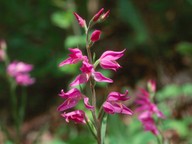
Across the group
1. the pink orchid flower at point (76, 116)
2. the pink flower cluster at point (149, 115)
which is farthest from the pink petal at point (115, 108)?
the pink flower cluster at point (149, 115)

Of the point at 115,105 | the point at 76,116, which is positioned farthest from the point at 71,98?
the point at 115,105

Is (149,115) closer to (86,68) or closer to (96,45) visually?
(86,68)

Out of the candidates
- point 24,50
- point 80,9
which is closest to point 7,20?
point 24,50

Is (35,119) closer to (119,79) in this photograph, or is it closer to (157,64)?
(119,79)

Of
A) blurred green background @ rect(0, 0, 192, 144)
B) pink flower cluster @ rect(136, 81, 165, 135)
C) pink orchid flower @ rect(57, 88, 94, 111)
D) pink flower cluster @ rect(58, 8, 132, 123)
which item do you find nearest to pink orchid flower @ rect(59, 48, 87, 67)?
pink flower cluster @ rect(58, 8, 132, 123)

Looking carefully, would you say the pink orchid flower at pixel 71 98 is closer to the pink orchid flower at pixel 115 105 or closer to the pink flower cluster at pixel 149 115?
the pink orchid flower at pixel 115 105

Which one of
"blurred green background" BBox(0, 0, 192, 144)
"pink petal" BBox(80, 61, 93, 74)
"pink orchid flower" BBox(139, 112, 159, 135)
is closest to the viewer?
"pink petal" BBox(80, 61, 93, 74)

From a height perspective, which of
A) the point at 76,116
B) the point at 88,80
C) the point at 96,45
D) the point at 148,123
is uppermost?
the point at 88,80

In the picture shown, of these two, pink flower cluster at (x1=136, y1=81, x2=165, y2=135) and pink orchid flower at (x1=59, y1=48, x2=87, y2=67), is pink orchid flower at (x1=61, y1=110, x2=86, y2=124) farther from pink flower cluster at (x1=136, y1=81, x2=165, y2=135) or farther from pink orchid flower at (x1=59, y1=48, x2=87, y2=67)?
pink flower cluster at (x1=136, y1=81, x2=165, y2=135)
